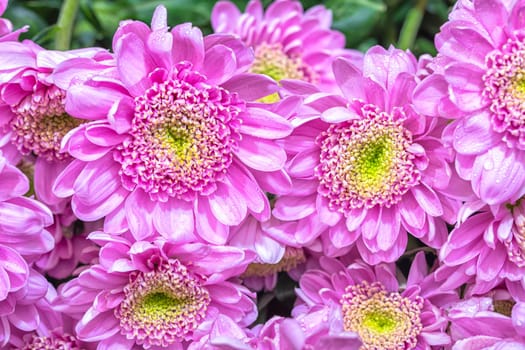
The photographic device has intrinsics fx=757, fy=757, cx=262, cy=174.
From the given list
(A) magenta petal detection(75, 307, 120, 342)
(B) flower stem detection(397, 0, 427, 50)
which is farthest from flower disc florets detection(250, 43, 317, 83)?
(A) magenta petal detection(75, 307, 120, 342)

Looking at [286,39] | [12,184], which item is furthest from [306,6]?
[12,184]

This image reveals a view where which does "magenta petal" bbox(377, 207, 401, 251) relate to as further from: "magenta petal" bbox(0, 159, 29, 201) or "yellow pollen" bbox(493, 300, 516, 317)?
"magenta petal" bbox(0, 159, 29, 201)

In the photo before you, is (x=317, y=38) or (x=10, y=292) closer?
(x=10, y=292)

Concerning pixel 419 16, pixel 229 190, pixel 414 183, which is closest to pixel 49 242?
pixel 229 190

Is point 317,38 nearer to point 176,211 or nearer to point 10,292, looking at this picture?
point 176,211

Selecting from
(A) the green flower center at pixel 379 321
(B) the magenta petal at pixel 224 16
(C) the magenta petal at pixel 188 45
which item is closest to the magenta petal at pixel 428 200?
(A) the green flower center at pixel 379 321

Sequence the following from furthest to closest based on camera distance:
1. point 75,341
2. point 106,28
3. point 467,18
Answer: point 106,28, point 75,341, point 467,18

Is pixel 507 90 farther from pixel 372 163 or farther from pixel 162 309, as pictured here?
pixel 162 309

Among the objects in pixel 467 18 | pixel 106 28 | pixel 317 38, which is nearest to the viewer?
pixel 467 18
